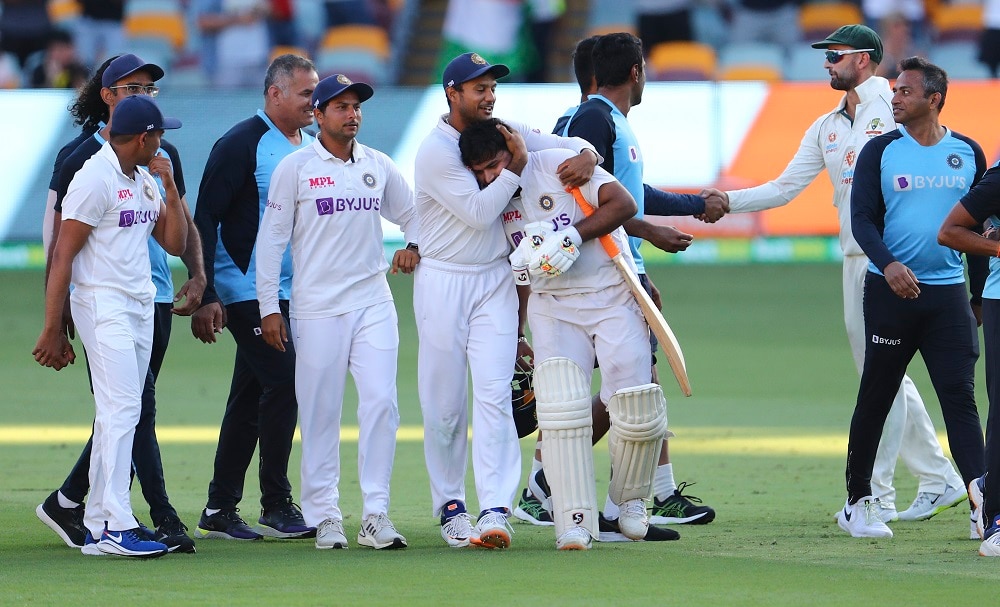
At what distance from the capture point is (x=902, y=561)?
6113mm

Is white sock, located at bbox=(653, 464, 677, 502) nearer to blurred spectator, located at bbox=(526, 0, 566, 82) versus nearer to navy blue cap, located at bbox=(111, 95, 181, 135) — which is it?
navy blue cap, located at bbox=(111, 95, 181, 135)

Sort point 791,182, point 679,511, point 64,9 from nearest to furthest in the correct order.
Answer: point 679,511
point 791,182
point 64,9

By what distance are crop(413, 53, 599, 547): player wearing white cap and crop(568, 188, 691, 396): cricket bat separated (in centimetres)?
14

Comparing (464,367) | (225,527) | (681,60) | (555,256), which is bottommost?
(225,527)

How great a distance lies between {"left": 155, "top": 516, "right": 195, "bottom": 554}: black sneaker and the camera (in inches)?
252

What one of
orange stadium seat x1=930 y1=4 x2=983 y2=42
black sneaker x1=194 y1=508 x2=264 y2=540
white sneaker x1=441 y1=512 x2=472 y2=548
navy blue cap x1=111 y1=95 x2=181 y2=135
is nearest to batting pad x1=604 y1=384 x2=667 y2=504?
white sneaker x1=441 y1=512 x2=472 y2=548

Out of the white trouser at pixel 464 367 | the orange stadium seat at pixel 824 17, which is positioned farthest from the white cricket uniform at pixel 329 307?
the orange stadium seat at pixel 824 17

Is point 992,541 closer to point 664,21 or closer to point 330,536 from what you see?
point 330,536

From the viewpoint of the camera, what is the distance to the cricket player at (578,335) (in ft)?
20.9

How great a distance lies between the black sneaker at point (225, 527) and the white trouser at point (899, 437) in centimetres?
305

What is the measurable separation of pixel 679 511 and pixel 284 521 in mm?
1872

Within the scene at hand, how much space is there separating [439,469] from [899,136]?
2.57 meters

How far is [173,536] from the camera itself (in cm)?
643

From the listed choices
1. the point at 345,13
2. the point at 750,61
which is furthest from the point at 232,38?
the point at 750,61
